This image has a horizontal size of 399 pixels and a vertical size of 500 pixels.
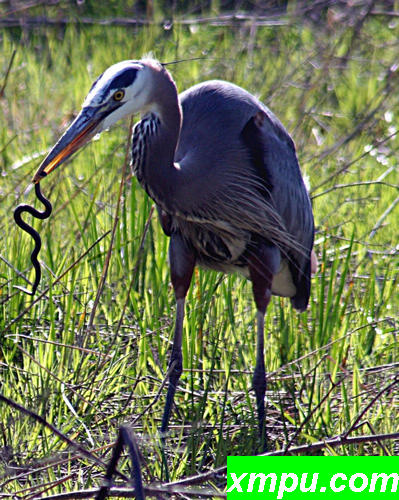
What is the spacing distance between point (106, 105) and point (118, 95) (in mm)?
51

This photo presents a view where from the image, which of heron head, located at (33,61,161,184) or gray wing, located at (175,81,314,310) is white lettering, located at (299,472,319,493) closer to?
gray wing, located at (175,81,314,310)

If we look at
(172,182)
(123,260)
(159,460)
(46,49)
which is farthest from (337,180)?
(46,49)

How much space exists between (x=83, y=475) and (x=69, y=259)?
116 cm

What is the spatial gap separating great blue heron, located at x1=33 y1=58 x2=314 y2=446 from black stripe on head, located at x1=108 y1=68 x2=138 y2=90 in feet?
0.04

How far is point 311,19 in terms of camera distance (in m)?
6.32

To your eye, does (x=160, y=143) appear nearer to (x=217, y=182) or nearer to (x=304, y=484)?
(x=217, y=182)

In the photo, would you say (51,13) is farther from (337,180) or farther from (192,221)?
(192,221)

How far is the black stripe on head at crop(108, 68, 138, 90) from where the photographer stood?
2504 millimetres

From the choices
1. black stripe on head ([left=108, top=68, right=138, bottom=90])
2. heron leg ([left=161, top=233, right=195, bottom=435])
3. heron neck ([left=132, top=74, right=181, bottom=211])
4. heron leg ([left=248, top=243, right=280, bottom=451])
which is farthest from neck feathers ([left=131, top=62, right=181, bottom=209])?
heron leg ([left=248, top=243, right=280, bottom=451])

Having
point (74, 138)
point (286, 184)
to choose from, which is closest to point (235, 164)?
point (286, 184)

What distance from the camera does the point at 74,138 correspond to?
242cm

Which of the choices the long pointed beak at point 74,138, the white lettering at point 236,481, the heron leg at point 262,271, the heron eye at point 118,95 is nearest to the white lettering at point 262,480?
the white lettering at point 236,481

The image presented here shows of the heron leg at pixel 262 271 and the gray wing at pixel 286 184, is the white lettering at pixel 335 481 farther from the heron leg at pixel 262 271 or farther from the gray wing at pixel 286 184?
the gray wing at pixel 286 184

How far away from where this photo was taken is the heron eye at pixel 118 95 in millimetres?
2508
